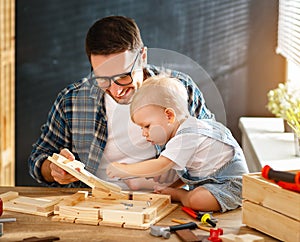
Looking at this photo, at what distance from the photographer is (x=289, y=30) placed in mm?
3176

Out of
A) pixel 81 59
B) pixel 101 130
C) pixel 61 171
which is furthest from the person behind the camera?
pixel 81 59

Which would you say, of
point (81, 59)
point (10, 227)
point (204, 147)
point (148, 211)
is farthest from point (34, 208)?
point (81, 59)

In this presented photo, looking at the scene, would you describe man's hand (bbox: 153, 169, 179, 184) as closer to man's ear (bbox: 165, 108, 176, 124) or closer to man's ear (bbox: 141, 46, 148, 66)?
man's ear (bbox: 165, 108, 176, 124)

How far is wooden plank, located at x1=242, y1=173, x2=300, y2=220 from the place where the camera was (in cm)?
150

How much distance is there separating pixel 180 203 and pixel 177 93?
319mm

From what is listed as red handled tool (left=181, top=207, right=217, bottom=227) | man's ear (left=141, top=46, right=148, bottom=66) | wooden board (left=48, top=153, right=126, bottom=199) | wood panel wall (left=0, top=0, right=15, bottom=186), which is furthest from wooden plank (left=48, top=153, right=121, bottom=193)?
wood panel wall (left=0, top=0, right=15, bottom=186)

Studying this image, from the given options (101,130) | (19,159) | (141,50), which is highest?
(141,50)

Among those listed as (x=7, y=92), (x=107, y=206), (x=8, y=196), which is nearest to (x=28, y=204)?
(x=8, y=196)

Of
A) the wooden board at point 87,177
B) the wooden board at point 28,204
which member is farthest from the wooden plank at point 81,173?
the wooden board at point 28,204

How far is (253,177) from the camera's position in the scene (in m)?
1.67

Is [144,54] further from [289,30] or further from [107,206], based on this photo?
[289,30]

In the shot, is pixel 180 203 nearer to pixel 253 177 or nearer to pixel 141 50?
pixel 253 177

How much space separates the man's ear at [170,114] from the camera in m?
1.92

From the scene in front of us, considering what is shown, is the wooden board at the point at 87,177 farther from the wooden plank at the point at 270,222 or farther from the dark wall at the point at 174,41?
the dark wall at the point at 174,41
